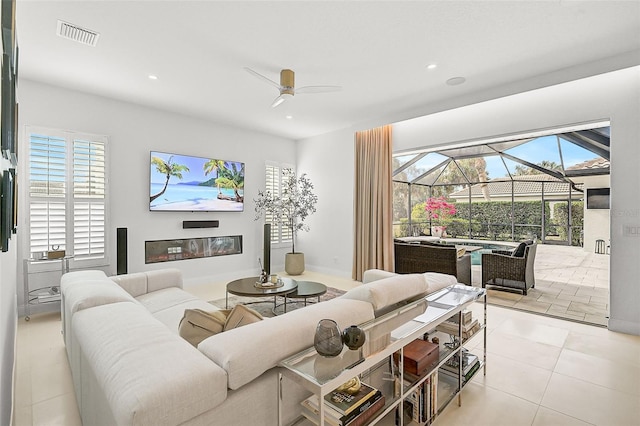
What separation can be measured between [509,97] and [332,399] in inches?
166

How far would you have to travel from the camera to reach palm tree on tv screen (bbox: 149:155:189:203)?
15.5 ft

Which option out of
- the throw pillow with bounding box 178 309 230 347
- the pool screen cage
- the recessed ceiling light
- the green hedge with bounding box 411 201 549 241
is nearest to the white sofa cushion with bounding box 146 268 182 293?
the throw pillow with bounding box 178 309 230 347

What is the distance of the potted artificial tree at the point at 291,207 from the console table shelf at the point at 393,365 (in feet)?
12.9

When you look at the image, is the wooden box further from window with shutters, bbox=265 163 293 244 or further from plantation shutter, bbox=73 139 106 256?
window with shutters, bbox=265 163 293 244

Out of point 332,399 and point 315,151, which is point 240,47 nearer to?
point 332,399

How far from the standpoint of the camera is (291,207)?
20.3 feet

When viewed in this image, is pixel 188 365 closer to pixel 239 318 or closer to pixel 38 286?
pixel 239 318

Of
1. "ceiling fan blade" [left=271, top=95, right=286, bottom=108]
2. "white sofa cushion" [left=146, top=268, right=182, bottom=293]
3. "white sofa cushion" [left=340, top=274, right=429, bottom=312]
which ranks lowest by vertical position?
"white sofa cushion" [left=146, top=268, right=182, bottom=293]

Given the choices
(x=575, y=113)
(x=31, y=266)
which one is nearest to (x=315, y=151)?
(x=575, y=113)

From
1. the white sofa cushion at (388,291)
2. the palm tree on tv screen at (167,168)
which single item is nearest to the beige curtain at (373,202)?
the palm tree on tv screen at (167,168)

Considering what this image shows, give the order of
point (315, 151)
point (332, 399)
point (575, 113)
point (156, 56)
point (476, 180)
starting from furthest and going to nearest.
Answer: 1. point (476, 180)
2. point (315, 151)
3. point (575, 113)
4. point (156, 56)
5. point (332, 399)

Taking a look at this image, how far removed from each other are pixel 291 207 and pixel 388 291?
4443 mm

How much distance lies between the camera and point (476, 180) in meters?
8.70

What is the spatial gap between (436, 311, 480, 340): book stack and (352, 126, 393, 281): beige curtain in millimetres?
2809
